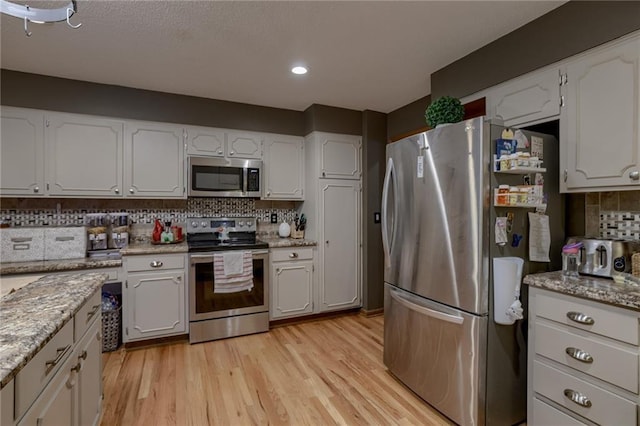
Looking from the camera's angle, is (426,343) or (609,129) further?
(426,343)

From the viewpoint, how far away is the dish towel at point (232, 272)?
2938mm

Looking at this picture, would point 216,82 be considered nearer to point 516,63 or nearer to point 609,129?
point 516,63

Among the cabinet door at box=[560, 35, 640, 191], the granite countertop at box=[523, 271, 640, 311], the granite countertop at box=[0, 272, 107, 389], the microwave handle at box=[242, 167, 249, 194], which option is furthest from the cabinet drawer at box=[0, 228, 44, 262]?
the cabinet door at box=[560, 35, 640, 191]

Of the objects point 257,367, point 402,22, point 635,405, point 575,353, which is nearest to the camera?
point 635,405

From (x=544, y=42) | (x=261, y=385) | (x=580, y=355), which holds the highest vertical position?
(x=544, y=42)

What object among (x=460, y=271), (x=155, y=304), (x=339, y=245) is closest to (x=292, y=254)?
(x=339, y=245)

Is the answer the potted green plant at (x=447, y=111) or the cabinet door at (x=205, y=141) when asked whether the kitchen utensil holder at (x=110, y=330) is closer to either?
the cabinet door at (x=205, y=141)

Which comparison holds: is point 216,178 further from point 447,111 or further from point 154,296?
point 447,111

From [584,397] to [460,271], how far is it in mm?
742

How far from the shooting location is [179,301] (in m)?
2.88

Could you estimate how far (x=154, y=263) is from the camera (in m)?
2.79

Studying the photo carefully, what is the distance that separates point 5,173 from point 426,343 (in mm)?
3540

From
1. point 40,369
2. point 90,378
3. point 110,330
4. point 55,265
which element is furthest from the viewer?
point 110,330

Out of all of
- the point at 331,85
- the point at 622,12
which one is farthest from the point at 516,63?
the point at 331,85
